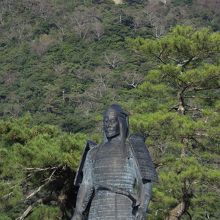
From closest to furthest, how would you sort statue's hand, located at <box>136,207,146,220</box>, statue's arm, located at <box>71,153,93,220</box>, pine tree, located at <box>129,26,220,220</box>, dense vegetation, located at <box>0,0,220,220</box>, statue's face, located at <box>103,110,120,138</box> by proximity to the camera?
1. statue's hand, located at <box>136,207,146,220</box>
2. statue's arm, located at <box>71,153,93,220</box>
3. statue's face, located at <box>103,110,120,138</box>
4. dense vegetation, located at <box>0,0,220,220</box>
5. pine tree, located at <box>129,26,220,220</box>

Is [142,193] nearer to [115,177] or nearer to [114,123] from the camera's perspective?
[115,177]

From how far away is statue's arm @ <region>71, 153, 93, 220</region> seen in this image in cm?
469

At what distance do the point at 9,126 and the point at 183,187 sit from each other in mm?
3261

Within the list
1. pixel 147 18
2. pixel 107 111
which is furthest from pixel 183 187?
pixel 147 18

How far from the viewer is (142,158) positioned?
4.82 metres

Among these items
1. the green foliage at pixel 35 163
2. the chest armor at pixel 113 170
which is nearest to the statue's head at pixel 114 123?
the chest armor at pixel 113 170

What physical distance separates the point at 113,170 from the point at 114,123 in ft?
1.25

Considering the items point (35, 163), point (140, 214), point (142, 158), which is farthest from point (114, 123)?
point (35, 163)

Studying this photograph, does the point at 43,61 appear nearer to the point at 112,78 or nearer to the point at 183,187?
the point at 112,78

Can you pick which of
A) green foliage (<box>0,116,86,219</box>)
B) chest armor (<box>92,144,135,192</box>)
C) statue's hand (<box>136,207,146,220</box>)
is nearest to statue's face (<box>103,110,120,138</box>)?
chest armor (<box>92,144,135,192</box>)

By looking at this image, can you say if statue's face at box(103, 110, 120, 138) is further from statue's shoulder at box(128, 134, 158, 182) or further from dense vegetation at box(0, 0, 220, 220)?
dense vegetation at box(0, 0, 220, 220)

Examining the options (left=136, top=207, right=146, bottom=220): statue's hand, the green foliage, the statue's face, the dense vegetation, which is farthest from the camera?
the dense vegetation

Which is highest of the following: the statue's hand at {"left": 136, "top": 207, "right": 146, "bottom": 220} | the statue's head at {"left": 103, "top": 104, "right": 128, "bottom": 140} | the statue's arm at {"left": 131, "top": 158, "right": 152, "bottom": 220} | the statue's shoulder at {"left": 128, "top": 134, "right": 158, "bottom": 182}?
the statue's head at {"left": 103, "top": 104, "right": 128, "bottom": 140}

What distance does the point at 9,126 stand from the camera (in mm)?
11664
